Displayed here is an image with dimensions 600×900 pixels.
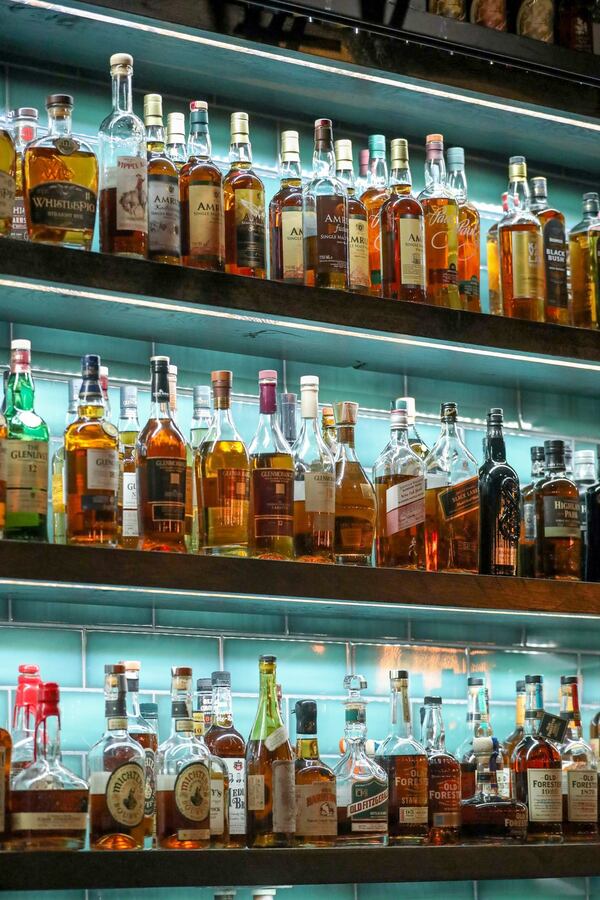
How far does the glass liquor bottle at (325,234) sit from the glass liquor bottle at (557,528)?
496mm

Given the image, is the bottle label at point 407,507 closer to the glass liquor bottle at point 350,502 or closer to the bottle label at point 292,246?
the glass liquor bottle at point 350,502

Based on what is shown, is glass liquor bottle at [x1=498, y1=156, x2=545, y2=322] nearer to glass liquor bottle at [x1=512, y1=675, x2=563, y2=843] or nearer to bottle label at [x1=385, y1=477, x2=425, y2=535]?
bottle label at [x1=385, y1=477, x2=425, y2=535]

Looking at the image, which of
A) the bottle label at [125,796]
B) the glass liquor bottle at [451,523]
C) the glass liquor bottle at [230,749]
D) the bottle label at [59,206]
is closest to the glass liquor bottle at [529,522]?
the glass liquor bottle at [451,523]

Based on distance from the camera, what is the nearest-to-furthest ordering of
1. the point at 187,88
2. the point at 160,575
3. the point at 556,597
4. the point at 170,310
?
the point at 160,575, the point at 170,310, the point at 556,597, the point at 187,88

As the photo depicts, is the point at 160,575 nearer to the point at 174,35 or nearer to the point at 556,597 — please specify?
the point at 556,597

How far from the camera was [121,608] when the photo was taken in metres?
2.26

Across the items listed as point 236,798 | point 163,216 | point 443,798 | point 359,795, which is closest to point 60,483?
point 163,216

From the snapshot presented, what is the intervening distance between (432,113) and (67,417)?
2.70ft

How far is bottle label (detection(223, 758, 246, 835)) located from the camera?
2.03 m

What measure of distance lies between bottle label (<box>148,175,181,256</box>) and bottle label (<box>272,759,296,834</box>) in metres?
0.75

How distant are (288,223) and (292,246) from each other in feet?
0.13

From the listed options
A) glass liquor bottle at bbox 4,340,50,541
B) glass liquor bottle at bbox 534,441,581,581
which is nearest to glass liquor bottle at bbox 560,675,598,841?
glass liquor bottle at bbox 534,441,581,581

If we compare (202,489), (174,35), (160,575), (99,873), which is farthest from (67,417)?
(99,873)

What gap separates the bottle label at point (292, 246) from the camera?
7.22 feet
